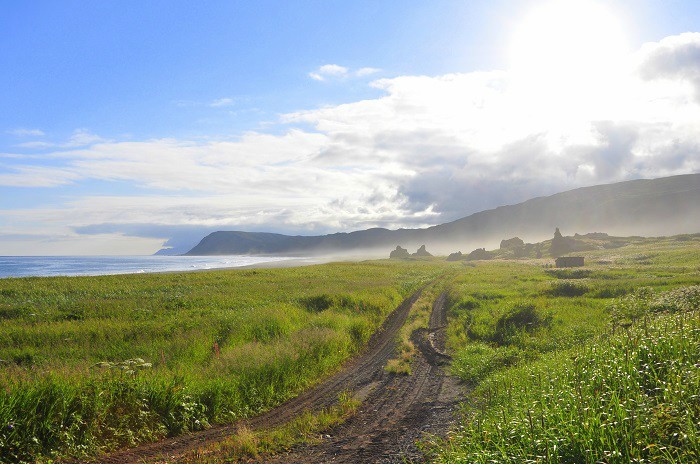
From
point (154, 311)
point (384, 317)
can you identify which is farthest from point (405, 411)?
point (154, 311)

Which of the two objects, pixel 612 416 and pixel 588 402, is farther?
pixel 588 402

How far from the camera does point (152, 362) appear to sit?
1355 centimetres

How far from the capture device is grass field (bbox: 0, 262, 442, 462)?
843 cm

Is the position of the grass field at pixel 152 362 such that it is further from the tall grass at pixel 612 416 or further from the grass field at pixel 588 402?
the tall grass at pixel 612 416

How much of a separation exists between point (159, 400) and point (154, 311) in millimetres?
16256

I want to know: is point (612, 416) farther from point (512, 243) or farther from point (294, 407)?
point (512, 243)

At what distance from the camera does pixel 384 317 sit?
27625 millimetres

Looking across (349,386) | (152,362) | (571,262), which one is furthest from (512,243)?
(152,362)

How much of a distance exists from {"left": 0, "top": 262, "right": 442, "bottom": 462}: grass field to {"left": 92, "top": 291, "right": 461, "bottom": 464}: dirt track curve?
59 cm

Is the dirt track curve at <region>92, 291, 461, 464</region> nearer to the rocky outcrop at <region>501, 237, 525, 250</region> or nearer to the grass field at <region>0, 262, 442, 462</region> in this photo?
the grass field at <region>0, 262, 442, 462</region>

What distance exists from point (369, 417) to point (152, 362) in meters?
7.83

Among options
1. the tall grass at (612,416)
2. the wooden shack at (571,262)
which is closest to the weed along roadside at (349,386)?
the tall grass at (612,416)

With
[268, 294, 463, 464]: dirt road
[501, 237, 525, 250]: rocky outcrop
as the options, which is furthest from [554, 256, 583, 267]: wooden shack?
[501, 237, 525, 250]: rocky outcrop

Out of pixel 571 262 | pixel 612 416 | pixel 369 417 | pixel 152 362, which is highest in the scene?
pixel 612 416
